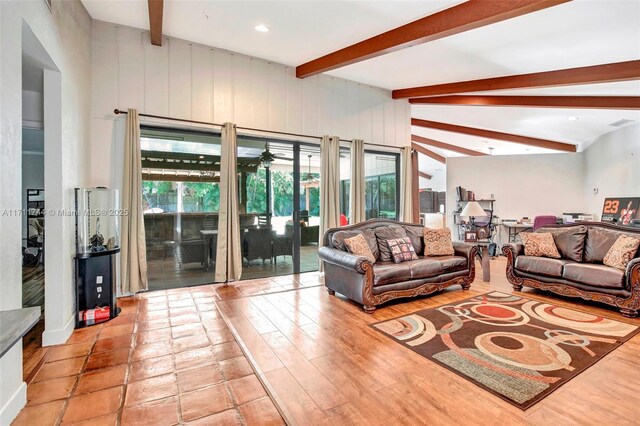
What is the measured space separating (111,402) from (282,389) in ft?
3.59

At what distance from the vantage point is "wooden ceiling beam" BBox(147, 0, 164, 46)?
11.1 ft

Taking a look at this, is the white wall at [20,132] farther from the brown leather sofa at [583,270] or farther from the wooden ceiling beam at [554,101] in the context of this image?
the wooden ceiling beam at [554,101]

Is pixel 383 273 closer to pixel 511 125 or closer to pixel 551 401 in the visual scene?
pixel 551 401

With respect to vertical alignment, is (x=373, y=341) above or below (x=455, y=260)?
below

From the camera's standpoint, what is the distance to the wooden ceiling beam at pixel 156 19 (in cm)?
337

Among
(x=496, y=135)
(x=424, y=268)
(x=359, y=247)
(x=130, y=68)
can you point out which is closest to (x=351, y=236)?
(x=359, y=247)

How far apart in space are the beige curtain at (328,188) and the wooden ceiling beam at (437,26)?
139cm

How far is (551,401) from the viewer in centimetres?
201

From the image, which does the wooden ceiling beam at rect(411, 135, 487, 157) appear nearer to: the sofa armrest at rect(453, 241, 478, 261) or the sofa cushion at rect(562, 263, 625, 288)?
the sofa armrest at rect(453, 241, 478, 261)

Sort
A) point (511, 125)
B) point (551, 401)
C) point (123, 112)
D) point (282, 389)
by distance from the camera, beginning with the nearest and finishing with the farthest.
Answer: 1. point (551, 401)
2. point (282, 389)
3. point (123, 112)
4. point (511, 125)

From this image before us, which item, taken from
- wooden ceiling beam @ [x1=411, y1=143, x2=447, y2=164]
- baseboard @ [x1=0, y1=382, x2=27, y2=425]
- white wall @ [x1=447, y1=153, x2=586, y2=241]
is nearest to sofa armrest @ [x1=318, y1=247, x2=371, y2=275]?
baseboard @ [x1=0, y1=382, x2=27, y2=425]

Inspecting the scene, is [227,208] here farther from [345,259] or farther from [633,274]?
[633,274]

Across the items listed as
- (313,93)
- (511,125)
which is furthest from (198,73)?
(511,125)

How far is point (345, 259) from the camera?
153 inches
